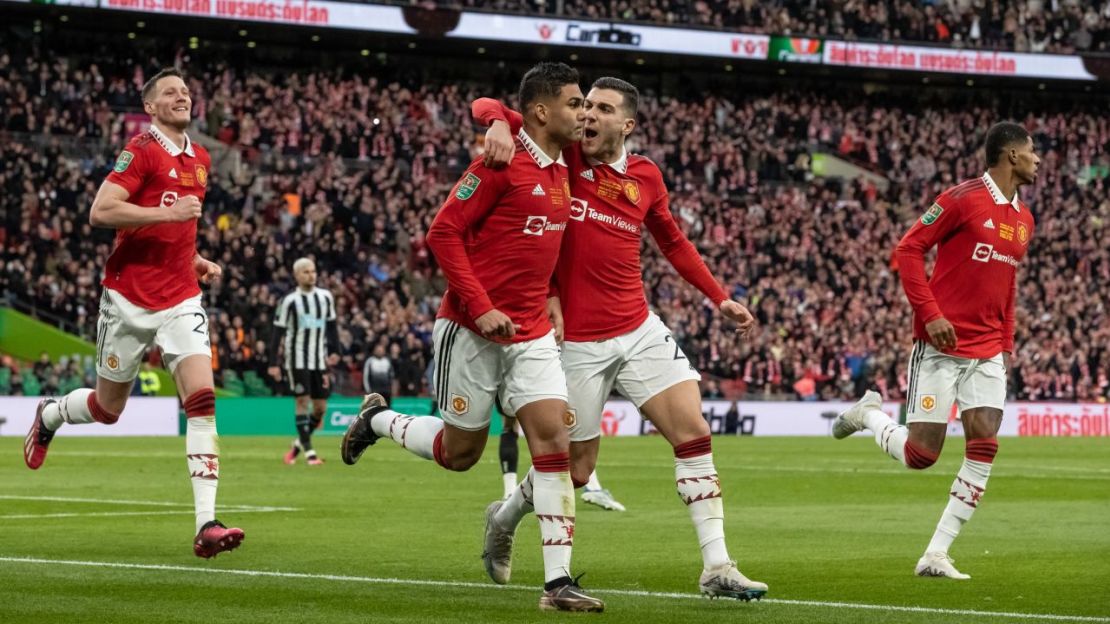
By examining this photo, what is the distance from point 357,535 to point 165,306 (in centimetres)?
258

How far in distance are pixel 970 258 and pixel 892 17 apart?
4428 cm

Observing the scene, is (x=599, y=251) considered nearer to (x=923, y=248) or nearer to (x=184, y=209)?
(x=923, y=248)

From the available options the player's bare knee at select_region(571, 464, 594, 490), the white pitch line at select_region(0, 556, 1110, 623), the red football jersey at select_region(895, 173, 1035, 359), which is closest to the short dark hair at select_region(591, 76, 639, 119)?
the player's bare knee at select_region(571, 464, 594, 490)

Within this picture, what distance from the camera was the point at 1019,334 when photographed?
42406mm

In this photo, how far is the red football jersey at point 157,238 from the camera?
10648mm

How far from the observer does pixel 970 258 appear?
10766mm

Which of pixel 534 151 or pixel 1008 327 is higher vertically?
pixel 534 151

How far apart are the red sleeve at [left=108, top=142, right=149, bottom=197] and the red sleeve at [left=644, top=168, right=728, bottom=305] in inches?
126

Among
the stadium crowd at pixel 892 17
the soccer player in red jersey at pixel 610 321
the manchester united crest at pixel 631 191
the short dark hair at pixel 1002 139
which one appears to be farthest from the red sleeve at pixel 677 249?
the stadium crowd at pixel 892 17

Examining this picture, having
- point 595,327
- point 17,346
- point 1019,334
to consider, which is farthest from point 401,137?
point 595,327

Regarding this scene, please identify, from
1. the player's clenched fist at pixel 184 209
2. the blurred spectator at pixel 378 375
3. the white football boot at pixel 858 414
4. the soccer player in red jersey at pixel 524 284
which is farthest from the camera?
the blurred spectator at pixel 378 375

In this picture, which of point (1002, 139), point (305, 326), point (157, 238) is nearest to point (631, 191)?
point (1002, 139)

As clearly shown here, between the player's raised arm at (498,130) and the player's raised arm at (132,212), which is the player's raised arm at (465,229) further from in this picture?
the player's raised arm at (132,212)

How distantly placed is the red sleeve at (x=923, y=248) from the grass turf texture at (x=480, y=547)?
163 cm
